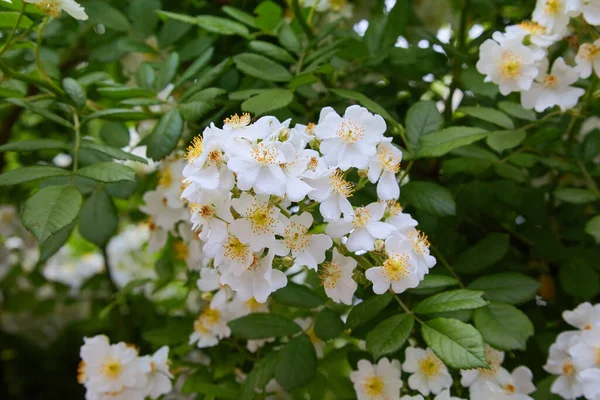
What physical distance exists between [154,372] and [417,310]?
44 cm

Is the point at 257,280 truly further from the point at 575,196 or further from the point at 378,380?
the point at 575,196

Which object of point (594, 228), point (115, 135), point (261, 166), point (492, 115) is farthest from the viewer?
point (115, 135)

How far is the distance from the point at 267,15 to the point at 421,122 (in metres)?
0.33

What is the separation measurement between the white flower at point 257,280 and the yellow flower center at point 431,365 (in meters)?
0.27

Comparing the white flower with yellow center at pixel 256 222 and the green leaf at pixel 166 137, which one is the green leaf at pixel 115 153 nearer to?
the green leaf at pixel 166 137

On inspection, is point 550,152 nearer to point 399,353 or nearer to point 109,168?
point 399,353

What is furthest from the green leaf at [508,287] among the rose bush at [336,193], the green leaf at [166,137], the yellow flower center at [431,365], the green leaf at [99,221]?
the green leaf at [99,221]

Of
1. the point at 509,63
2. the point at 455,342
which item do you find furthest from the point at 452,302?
the point at 509,63

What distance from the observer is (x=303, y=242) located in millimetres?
667

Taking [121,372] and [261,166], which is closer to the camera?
[261,166]

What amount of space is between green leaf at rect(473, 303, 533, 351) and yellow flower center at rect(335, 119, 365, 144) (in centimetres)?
28

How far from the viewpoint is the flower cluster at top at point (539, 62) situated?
890mm

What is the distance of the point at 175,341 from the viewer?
3.45 ft

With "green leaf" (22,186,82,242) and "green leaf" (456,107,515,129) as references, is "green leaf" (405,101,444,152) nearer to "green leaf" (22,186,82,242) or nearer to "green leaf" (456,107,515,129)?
"green leaf" (456,107,515,129)
